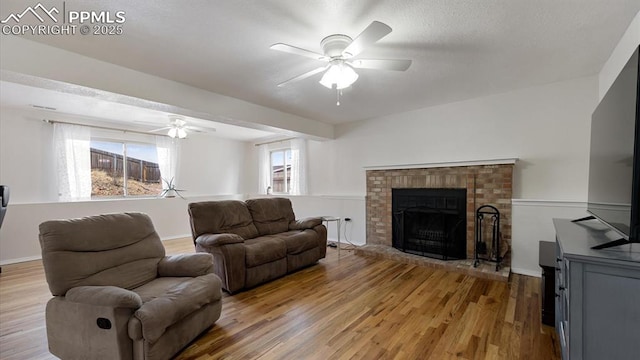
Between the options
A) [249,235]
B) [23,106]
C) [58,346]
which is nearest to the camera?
[58,346]

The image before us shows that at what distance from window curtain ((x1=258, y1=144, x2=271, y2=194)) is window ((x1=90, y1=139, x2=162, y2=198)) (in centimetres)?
226

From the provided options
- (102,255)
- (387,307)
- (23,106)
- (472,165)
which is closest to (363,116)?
(472,165)

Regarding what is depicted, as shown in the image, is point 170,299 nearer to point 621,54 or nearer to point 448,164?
point 448,164

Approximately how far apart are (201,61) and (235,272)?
2.19 metres

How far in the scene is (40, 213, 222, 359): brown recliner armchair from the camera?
1590 millimetres

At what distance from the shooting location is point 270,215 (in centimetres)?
393

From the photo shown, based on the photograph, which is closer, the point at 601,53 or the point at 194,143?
the point at 601,53

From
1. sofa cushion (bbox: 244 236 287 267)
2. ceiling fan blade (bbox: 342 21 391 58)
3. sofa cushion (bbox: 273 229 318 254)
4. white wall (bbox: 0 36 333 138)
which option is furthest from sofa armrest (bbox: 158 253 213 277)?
ceiling fan blade (bbox: 342 21 391 58)

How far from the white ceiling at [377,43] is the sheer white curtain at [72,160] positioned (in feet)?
9.91

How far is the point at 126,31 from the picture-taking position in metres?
2.04

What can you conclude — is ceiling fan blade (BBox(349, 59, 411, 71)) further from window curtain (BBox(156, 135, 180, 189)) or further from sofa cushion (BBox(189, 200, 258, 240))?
window curtain (BBox(156, 135, 180, 189))

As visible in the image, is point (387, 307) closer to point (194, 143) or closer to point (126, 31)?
point (126, 31)

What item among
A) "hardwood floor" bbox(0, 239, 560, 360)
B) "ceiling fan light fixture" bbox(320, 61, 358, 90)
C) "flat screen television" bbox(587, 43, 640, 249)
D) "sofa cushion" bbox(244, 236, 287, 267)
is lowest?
"hardwood floor" bbox(0, 239, 560, 360)

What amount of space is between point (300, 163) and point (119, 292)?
4.43 m
